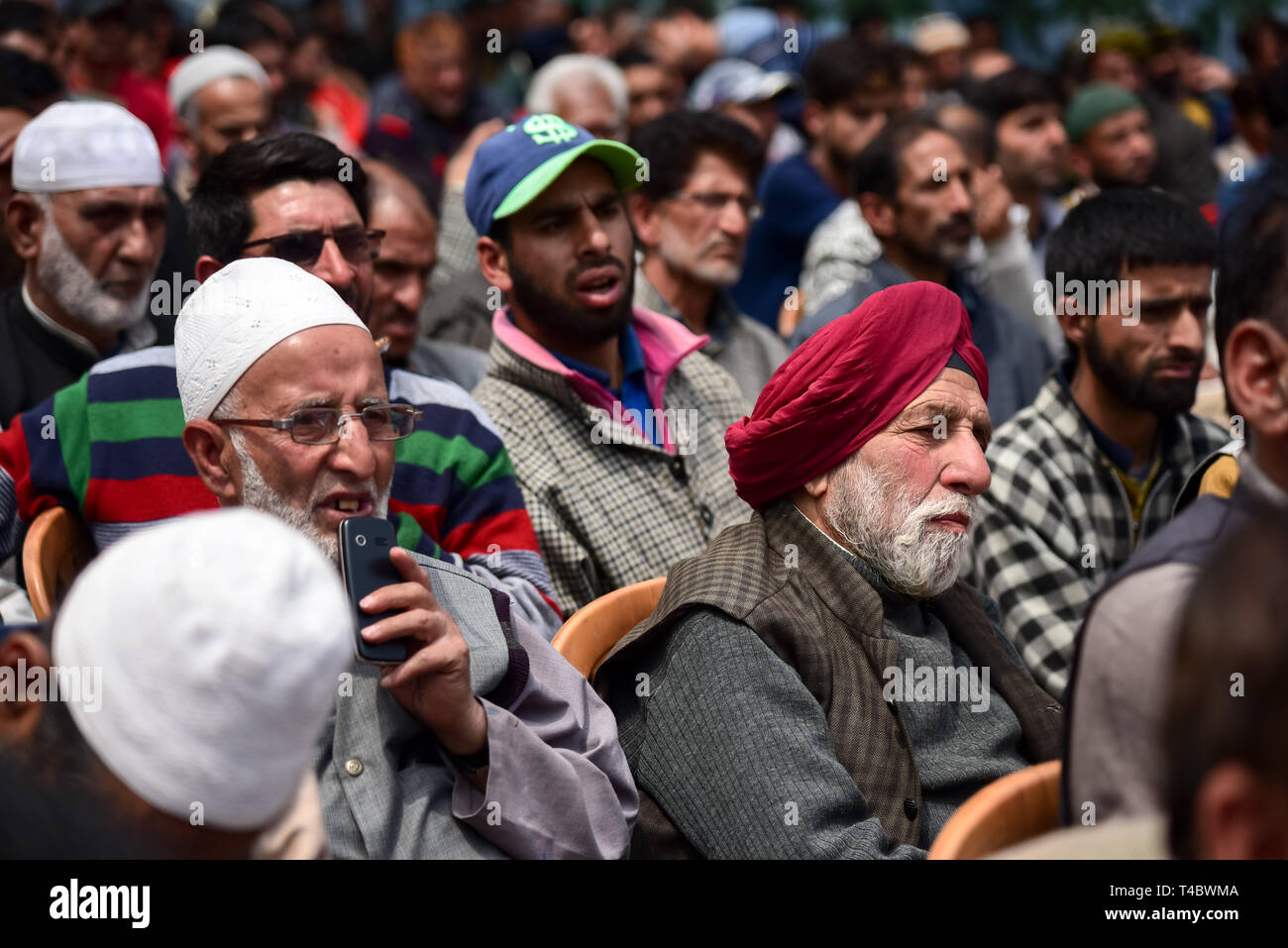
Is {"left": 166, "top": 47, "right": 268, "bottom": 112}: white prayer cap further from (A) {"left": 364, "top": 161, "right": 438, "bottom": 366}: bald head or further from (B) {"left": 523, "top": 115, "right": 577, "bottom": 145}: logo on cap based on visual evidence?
(B) {"left": 523, "top": 115, "right": 577, "bottom": 145}: logo on cap

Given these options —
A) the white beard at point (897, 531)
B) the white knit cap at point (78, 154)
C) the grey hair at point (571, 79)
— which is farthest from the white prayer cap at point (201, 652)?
the grey hair at point (571, 79)

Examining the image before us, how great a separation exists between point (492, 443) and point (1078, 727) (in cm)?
187

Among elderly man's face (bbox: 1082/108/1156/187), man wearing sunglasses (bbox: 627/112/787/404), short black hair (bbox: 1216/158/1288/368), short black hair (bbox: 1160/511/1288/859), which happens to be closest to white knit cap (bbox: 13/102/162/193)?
man wearing sunglasses (bbox: 627/112/787/404)

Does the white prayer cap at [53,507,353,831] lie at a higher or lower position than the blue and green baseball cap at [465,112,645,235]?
lower

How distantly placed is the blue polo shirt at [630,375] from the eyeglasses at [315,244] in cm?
67

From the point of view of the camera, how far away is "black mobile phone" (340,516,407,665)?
2.16 metres

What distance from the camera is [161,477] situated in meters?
3.11

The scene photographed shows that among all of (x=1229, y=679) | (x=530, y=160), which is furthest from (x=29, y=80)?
(x=1229, y=679)

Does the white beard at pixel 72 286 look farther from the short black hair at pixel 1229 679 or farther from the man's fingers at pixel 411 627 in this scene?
the short black hair at pixel 1229 679

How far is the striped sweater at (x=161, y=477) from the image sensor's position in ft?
10.2

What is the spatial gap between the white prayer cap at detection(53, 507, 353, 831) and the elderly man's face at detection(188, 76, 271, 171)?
5184mm

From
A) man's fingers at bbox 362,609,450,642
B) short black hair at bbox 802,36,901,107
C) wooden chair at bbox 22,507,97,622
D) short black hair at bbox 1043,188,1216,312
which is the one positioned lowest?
wooden chair at bbox 22,507,97,622
